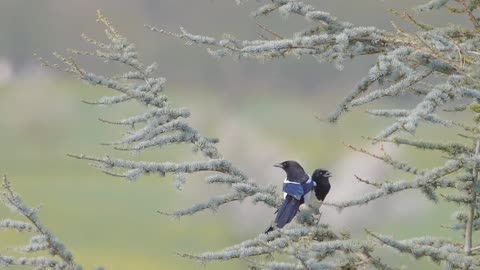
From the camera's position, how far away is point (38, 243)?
252 inches

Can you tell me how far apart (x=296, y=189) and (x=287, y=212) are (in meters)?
0.57

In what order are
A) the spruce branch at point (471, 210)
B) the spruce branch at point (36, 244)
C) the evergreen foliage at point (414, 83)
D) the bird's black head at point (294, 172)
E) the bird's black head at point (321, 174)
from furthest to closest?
1. the bird's black head at point (321, 174)
2. the bird's black head at point (294, 172)
3. the spruce branch at point (471, 210)
4. the evergreen foliage at point (414, 83)
5. the spruce branch at point (36, 244)

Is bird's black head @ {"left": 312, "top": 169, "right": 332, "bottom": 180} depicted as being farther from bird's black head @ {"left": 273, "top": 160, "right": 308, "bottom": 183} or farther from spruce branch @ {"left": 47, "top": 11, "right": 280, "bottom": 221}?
spruce branch @ {"left": 47, "top": 11, "right": 280, "bottom": 221}

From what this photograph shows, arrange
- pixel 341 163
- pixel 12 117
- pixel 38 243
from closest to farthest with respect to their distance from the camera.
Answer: pixel 38 243
pixel 341 163
pixel 12 117

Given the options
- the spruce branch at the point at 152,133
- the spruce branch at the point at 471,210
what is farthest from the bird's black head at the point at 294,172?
the spruce branch at the point at 471,210

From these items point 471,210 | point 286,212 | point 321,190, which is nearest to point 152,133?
point 286,212

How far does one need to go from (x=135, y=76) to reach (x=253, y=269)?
2.18m

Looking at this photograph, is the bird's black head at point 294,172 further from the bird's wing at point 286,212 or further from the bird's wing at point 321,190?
the bird's wing at point 286,212

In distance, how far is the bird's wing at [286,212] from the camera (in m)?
7.57

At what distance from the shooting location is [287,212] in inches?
302

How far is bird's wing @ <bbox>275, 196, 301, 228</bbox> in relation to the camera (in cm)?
757

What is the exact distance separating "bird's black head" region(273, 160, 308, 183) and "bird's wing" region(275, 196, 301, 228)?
0.71 metres

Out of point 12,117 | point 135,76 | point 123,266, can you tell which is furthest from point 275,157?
point 135,76

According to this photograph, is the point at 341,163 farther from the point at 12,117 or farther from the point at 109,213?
the point at 12,117
